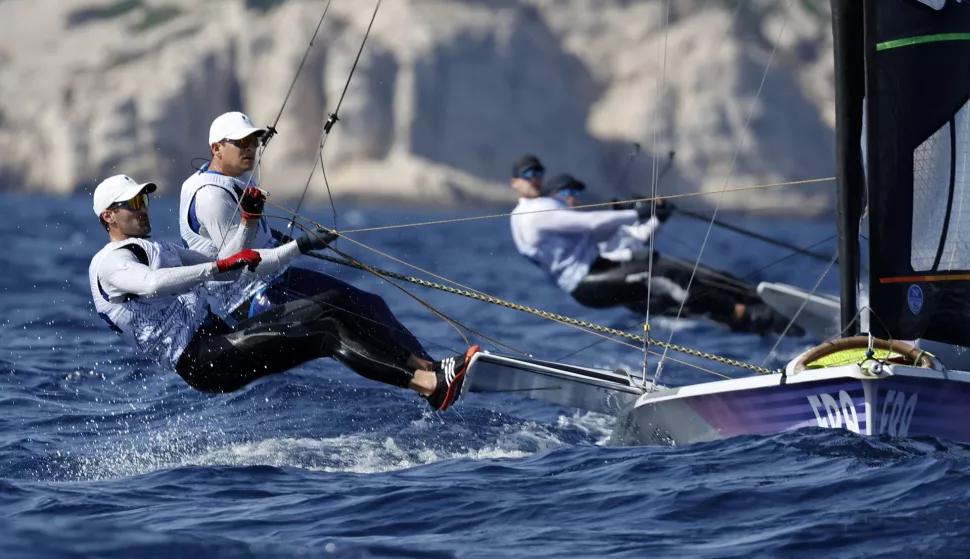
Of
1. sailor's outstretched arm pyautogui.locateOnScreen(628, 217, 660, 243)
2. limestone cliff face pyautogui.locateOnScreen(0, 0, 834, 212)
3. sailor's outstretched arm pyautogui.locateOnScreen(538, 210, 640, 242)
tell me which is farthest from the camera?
limestone cliff face pyautogui.locateOnScreen(0, 0, 834, 212)

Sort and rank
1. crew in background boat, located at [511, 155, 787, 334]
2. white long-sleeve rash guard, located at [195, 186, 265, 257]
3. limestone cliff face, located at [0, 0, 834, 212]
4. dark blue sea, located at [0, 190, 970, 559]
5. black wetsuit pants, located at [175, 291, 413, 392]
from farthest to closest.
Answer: limestone cliff face, located at [0, 0, 834, 212] < crew in background boat, located at [511, 155, 787, 334] < white long-sleeve rash guard, located at [195, 186, 265, 257] < black wetsuit pants, located at [175, 291, 413, 392] < dark blue sea, located at [0, 190, 970, 559]

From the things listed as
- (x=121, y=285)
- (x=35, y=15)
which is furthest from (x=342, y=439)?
(x=35, y=15)

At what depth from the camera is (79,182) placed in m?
51.5

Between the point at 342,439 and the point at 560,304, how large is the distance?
8.00 m

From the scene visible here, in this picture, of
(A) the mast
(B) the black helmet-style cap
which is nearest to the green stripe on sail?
(A) the mast

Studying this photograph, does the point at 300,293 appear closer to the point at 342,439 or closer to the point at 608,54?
the point at 342,439

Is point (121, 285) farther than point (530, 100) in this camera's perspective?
No

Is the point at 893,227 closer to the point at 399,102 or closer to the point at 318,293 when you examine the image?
the point at 318,293

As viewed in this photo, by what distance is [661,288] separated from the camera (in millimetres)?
10008

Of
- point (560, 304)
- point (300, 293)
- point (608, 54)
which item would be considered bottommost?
point (560, 304)

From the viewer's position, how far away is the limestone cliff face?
5109 cm

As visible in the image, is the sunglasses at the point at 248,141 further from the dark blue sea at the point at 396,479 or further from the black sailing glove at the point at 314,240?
the dark blue sea at the point at 396,479

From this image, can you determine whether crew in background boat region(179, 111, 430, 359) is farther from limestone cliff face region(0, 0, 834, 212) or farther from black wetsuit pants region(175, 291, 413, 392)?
limestone cliff face region(0, 0, 834, 212)

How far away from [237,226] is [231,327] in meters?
0.44
